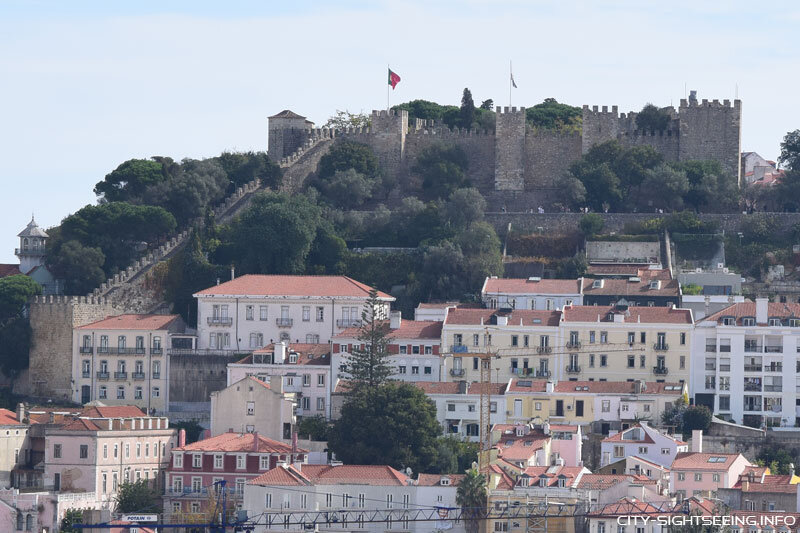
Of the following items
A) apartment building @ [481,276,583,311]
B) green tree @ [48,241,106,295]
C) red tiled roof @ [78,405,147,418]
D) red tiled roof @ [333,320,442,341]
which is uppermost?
green tree @ [48,241,106,295]

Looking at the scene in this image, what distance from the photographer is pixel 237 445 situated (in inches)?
2798

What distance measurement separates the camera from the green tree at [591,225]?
9131cm

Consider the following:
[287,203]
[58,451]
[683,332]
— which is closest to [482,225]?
[287,203]

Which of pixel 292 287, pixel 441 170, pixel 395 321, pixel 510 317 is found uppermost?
pixel 441 170

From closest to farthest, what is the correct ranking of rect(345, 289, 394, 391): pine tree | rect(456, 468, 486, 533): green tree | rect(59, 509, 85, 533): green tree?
rect(456, 468, 486, 533): green tree, rect(59, 509, 85, 533): green tree, rect(345, 289, 394, 391): pine tree

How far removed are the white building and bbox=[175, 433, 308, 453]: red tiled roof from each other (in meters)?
9.70

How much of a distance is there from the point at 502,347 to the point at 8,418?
56.4 feet

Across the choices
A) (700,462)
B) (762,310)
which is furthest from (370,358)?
(762,310)

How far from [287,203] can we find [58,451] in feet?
65.7

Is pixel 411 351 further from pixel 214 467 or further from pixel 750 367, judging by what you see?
pixel 750 367

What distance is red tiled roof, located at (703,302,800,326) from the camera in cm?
7738

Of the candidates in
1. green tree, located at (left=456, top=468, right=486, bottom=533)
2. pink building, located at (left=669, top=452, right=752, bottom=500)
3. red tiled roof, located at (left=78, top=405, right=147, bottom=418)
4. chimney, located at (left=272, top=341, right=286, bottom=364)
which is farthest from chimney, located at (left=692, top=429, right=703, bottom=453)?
red tiled roof, located at (left=78, top=405, right=147, bottom=418)

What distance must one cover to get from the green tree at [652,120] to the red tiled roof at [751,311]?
21618mm

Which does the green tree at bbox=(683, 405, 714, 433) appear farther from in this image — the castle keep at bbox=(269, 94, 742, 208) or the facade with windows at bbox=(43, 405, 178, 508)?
the castle keep at bbox=(269, 94, 742, 208)
